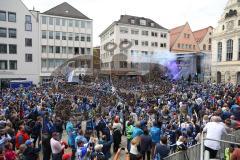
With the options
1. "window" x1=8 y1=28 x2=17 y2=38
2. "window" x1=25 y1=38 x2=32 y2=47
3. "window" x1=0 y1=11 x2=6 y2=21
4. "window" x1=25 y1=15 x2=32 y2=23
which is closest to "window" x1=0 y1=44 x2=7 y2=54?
"window" x1=8 y1=28 x2=17 y2=38

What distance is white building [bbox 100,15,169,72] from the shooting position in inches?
2598

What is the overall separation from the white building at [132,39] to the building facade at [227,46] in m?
18.1

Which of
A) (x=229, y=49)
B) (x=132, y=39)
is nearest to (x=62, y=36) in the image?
(x=132, y=39)

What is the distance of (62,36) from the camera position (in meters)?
61.0

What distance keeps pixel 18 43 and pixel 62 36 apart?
12741 millimetres

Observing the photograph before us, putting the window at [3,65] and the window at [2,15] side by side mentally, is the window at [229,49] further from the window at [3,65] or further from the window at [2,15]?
the window at [2,15]

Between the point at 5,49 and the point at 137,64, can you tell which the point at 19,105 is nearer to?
the point at 5,49

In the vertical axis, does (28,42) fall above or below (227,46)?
above

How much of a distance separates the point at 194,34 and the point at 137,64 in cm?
2279

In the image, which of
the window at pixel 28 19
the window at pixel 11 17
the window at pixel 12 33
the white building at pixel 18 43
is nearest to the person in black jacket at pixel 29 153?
the white building at pixel 18 43

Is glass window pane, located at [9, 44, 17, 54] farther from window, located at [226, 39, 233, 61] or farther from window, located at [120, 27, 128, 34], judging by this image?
window, located at [226, 39, 233, 61]

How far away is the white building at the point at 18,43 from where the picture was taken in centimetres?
4891

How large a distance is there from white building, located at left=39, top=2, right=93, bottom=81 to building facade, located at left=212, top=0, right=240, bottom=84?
93.5 feet

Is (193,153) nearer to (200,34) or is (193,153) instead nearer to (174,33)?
(174,33)
